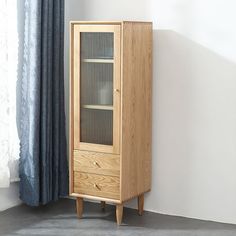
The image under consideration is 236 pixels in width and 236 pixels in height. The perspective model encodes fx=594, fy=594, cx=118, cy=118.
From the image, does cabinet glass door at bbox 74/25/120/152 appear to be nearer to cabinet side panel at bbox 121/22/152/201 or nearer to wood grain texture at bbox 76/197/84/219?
cabinet side panel at bbox 121/22/152/201

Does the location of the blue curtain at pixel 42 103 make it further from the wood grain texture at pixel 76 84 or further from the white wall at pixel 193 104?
the white wall at pixel 193 104

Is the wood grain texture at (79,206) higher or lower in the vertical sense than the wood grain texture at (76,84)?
lower

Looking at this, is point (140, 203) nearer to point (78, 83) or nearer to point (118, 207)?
point (118, 207)

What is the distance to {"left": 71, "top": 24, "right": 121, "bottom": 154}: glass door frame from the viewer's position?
3582mm

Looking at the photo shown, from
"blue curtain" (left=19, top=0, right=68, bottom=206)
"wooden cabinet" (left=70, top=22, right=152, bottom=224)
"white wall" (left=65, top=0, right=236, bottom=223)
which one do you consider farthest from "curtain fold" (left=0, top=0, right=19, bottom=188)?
"white wall" (left=65, top=0, right=236, bottom=223)

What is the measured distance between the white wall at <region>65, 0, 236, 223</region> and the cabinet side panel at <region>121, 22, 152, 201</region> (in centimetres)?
10

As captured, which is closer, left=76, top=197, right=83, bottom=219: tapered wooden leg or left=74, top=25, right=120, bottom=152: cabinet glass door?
left=74, top=25, right=120, bottom=152: cabinet glass door

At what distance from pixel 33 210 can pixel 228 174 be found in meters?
1.33

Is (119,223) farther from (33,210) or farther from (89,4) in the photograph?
(89,4)

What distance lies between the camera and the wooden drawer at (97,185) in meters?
3.69

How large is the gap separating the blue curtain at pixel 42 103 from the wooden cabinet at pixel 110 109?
8.8 inches

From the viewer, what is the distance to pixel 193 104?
380 centimetres

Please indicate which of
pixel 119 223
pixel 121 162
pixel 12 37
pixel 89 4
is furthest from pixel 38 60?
pixel 119 223

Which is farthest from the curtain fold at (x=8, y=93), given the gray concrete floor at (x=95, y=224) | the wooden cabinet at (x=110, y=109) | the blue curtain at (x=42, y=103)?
the wooden cabinet at (x=110, y=109)
